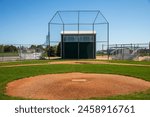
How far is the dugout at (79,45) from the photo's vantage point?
26.9 meters

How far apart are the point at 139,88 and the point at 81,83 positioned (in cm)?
186

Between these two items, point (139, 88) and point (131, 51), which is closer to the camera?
point (139, 88)

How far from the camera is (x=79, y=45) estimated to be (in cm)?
2702

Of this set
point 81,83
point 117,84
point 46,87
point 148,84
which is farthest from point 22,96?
point 148,84

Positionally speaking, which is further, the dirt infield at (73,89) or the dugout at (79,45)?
the dugout at (79,45)

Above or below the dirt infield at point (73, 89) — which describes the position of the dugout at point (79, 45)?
above

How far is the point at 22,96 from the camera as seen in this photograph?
697 centimetres

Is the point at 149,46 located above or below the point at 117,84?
above

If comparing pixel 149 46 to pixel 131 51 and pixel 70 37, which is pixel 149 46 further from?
pixel 70 37

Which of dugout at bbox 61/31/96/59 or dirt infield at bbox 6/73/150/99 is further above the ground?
dugout at bbox 61/31/96/59

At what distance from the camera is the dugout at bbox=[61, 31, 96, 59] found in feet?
88.4

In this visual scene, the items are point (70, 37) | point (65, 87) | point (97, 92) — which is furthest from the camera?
point (70, 37)

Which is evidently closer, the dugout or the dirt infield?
the dirt infield

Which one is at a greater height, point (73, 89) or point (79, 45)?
point (79, 45)
